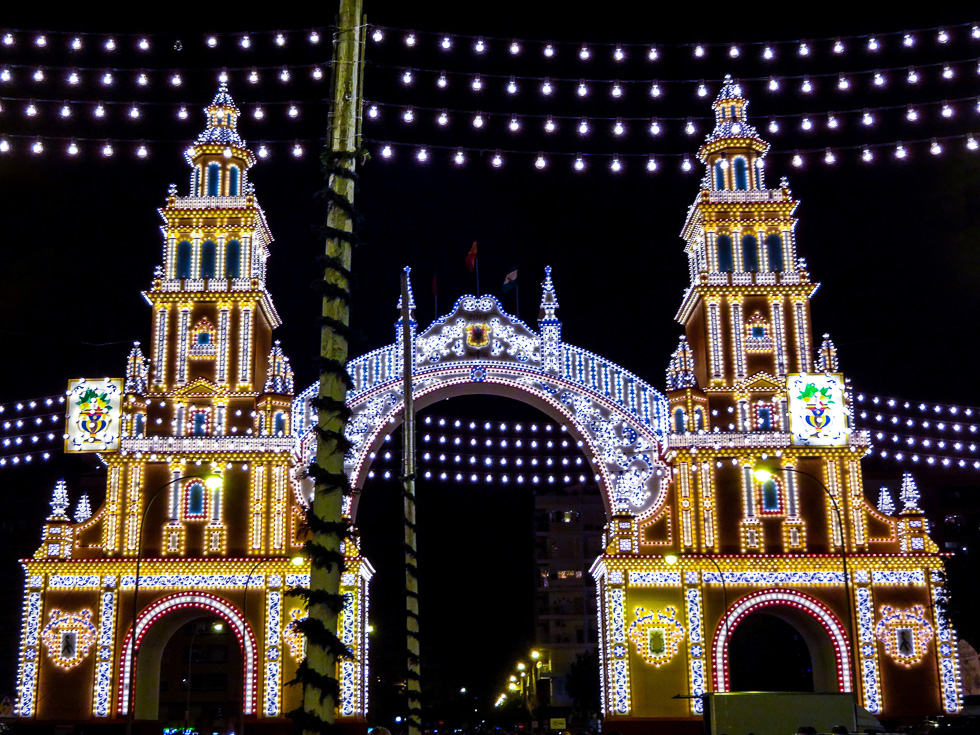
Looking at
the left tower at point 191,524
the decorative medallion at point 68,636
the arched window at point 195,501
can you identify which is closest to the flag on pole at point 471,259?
the left tower at point 191,524

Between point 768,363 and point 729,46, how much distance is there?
22.6 meters

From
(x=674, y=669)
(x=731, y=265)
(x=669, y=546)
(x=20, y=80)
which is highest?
(x=731, y=265)

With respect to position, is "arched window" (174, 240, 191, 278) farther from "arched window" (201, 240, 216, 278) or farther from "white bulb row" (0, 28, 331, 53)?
"white bulb row" (0, 28, 331, 53)

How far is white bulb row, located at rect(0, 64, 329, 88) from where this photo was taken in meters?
26.8

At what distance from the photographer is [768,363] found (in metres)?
47.9

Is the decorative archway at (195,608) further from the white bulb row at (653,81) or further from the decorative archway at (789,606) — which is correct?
the white bulb row at (653,81)

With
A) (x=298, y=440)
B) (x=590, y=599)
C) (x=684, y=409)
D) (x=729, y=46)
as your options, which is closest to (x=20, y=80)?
(x=729, y=46)

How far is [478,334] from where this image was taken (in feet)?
163

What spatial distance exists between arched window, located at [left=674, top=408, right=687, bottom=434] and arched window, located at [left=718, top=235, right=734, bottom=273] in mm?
6045

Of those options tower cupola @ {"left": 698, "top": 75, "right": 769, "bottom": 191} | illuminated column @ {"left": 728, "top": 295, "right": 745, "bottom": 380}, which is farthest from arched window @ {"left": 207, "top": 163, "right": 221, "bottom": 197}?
illuminated column @ {"left": 728, "top": 295, "right": 745, "bottom": 380}

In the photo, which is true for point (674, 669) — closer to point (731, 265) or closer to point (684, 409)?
point (684, 409)

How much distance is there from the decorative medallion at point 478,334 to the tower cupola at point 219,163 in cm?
1059

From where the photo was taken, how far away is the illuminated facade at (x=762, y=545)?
146 feet

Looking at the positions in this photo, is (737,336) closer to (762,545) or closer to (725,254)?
(725,254)
